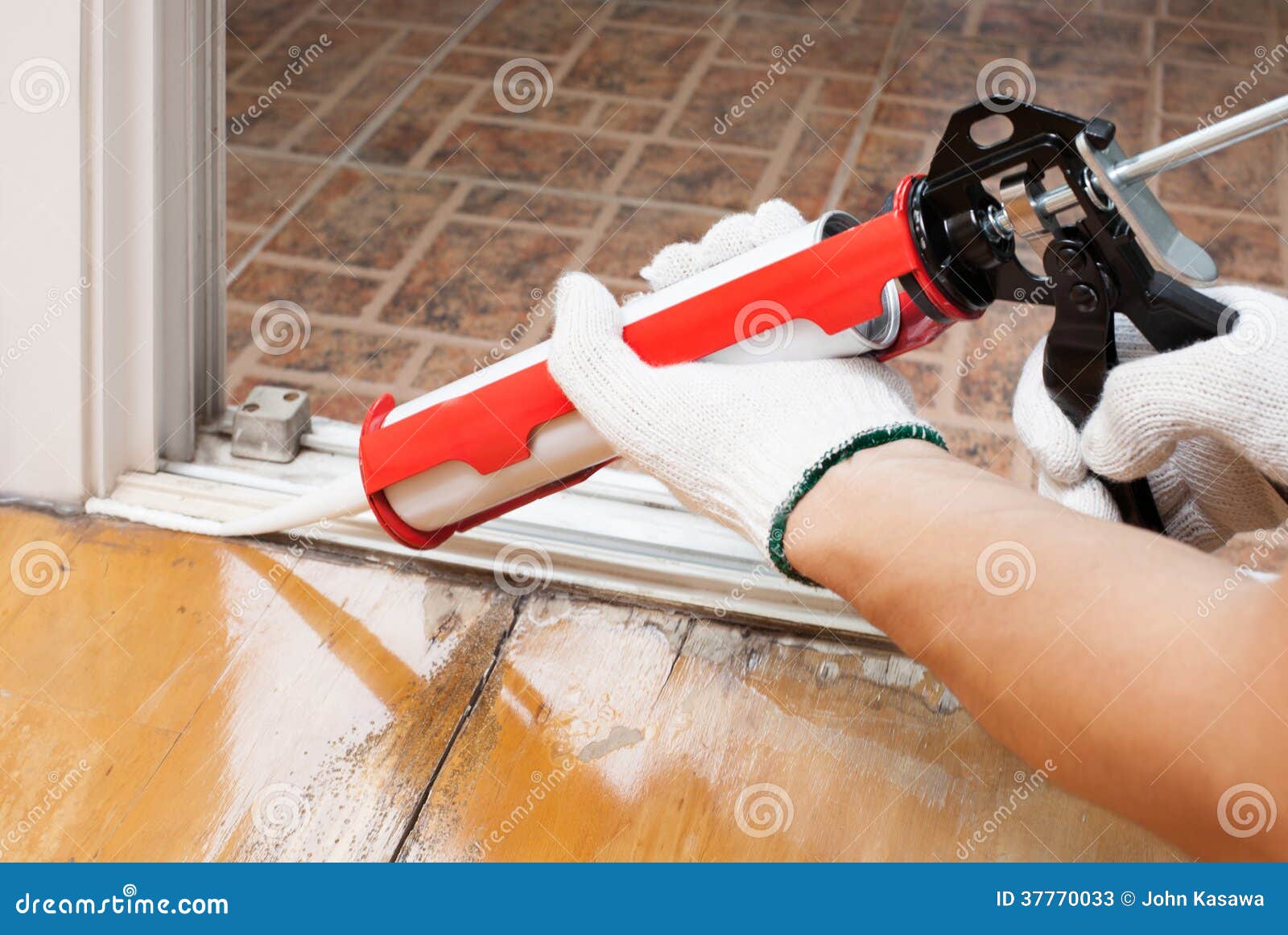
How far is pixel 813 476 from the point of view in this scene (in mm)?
800

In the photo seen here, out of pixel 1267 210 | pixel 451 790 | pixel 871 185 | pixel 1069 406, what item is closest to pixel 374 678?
pixel 451 790

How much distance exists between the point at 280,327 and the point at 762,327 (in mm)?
1005

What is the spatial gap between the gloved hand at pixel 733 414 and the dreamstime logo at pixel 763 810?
0.88 feet

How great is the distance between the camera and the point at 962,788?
103 cm

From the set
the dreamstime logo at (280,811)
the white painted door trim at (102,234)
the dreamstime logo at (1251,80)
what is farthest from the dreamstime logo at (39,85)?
the dreamstime logo at (1251,80)

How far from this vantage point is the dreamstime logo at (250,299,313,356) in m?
1.69

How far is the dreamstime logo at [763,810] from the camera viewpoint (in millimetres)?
983

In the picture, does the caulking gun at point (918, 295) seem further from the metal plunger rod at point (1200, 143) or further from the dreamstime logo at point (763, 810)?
the dreamstime logo at point (763, 810)

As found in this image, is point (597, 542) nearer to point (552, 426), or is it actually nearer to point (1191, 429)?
point (552, 426)

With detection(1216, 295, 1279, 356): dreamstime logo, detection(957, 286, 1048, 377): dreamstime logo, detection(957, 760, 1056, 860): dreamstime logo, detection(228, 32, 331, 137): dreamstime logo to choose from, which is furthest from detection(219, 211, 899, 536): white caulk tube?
detection(228, 32, 331, 137): dreamstime logo

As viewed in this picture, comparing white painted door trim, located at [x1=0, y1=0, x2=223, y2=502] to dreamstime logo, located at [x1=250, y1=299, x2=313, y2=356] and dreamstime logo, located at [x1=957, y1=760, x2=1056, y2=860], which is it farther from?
dreamstime logo, located at [x1=957, y1=760, x2=1056, y2=860]

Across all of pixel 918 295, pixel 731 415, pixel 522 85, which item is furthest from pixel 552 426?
pixel 522 85

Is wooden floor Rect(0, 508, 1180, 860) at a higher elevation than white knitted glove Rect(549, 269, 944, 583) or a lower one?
lower

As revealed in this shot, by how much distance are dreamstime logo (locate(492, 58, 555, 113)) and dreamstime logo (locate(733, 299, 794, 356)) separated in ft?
4.83
